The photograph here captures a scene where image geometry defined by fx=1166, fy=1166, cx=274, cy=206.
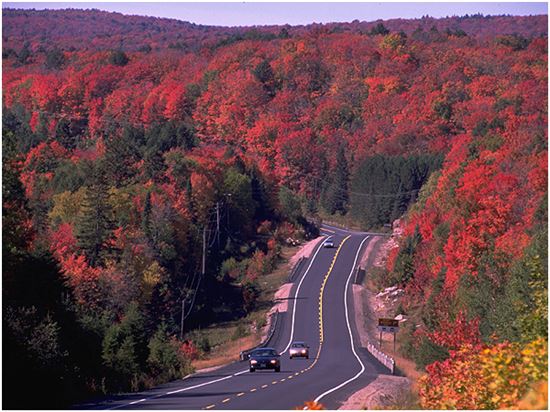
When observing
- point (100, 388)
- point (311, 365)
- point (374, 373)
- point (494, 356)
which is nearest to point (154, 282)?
point (311, 365)

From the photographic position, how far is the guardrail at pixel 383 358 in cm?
5188

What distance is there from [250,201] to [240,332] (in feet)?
146

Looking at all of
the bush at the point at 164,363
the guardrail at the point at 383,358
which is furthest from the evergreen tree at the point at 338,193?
the bush at the point at 164,363

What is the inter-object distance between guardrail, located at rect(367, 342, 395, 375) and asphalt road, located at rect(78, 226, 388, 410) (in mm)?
440

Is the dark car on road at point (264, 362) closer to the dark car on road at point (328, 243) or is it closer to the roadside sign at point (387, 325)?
the roadside sign at point (387, 325)

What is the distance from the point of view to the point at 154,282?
313 feet

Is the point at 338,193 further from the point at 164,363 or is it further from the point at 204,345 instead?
the point at 164,363

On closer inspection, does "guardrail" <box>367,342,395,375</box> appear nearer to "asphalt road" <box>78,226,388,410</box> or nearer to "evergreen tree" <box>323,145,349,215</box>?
"asphalt road" <box>78,226,388,410</box>

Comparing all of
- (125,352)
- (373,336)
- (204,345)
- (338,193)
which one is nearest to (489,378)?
(125,352)

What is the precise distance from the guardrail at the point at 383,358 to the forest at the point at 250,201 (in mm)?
1546

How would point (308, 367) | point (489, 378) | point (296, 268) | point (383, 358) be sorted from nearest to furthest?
point (489, 378) < point (308, 367) < point (383, 358) < point (296, 268)

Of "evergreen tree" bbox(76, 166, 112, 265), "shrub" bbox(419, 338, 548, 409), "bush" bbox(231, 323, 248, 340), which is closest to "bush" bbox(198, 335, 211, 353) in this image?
"bush" bbox(231, 323, 248, 340)

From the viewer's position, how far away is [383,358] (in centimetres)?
5925

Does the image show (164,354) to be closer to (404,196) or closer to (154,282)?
(154,282)
